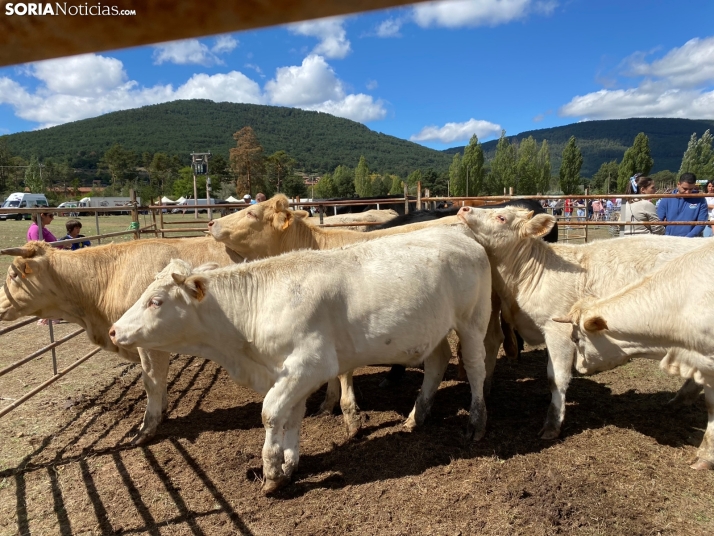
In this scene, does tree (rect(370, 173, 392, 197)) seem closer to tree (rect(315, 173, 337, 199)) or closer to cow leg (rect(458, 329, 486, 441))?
tree (rect(315, 173, 337, 199))

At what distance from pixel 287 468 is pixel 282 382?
0.77m

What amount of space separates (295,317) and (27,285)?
9.83 ft

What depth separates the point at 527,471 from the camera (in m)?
4.13

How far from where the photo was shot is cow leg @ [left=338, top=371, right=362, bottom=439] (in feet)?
16.2

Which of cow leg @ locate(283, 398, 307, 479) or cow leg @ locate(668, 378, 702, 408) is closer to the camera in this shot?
cow leg @ locate(283, 398, 307, 479)

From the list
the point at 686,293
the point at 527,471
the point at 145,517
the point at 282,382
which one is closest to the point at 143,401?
the point at 145,517

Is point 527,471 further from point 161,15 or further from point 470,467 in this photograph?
point 161,15

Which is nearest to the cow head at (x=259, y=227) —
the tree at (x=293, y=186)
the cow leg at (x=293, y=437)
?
the cow leg at (x=293, y=437)

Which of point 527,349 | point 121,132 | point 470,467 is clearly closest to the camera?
point 470,467

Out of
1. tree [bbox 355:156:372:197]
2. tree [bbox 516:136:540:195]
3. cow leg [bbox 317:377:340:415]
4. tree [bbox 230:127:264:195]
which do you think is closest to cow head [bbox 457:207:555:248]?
cow leg [bbox 317:377:340:415]

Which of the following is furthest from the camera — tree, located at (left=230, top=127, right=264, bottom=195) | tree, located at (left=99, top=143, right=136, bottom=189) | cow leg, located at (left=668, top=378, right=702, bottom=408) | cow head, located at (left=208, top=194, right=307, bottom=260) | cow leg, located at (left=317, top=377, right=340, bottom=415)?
tree, located at (left=99, top=143, right=136, bottom=189)

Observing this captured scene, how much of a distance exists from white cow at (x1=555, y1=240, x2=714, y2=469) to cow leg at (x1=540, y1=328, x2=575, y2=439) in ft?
0.96

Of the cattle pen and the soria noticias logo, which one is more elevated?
the soria noticias logo

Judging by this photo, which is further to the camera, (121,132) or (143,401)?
(121,132)
